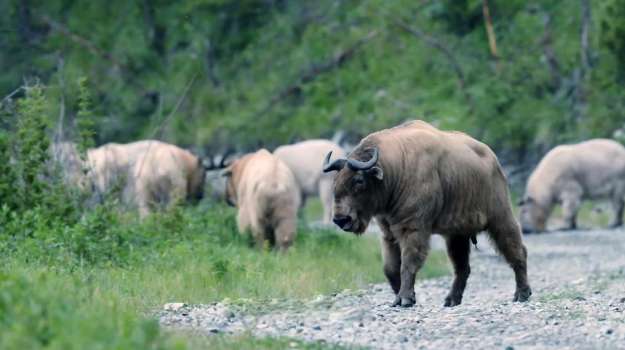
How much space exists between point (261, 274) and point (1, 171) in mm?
3773

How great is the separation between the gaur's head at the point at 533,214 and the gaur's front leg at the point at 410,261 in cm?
1458

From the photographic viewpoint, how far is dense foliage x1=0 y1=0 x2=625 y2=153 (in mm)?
31812

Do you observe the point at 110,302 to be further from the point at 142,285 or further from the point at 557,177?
the point at 557,177

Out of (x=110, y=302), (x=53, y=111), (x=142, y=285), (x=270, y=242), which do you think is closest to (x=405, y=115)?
(x=53, y=111)

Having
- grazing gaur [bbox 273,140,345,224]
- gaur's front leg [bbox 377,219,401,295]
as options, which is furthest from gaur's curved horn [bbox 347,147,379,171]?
grazing gaur [bbox 273,140,345,224]

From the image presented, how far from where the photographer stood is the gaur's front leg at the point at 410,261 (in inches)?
468

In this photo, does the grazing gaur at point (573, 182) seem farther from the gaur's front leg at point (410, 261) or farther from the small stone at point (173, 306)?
the small stone at point (173, 306)

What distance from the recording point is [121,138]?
34781 mm

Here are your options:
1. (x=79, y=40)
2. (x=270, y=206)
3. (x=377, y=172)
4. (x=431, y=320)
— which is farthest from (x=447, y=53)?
(x=431, y=320)

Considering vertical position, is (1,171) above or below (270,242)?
above

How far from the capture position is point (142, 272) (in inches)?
514

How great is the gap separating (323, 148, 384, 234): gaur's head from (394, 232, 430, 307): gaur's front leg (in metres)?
0.48

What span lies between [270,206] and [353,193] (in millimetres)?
5245

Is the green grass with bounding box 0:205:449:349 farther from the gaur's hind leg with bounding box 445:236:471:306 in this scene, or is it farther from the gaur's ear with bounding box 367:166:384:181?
the gaur's ear with bounding box 367:166:384:181
